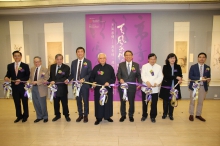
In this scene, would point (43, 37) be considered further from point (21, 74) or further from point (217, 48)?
point (217, 48)

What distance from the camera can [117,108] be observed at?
512 centimetres

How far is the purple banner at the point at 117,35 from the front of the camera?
18.9 ft

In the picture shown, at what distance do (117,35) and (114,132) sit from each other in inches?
145

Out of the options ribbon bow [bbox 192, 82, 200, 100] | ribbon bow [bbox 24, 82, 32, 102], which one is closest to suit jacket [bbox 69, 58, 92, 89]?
ribbon bow [bbox 24, 82, 32, 102]

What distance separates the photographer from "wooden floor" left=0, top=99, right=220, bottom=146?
2920mm

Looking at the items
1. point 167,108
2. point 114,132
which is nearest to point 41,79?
point 114,132

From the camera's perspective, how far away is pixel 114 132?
332 centimetres

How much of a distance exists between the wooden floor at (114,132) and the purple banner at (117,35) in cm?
254

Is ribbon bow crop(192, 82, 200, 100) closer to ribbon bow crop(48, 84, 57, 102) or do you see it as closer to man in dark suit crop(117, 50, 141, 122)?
man in dark suit crop(117, 50, 141, 122)

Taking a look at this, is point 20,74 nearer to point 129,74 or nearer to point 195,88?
point 129,74

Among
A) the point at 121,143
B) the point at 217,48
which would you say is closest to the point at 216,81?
the point at 217,48

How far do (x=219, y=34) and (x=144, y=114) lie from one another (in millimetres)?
4484

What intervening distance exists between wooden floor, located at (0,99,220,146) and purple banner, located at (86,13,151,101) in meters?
2.54

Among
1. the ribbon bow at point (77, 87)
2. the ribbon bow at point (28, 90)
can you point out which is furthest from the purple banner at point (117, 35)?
the ribbon bow at point (28, 90)
